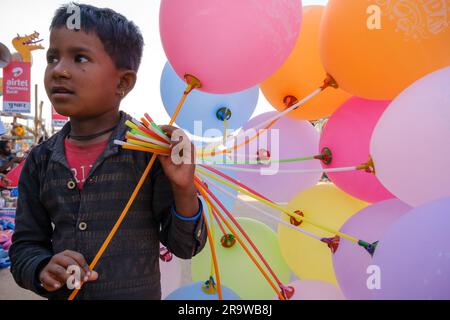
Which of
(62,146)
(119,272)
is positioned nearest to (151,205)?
(119,272)

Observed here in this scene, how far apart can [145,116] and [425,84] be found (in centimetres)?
74

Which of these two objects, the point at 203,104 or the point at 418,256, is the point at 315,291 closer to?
the point at 418,256

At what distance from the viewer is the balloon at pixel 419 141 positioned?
90 centimetres

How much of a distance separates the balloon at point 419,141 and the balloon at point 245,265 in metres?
0.79

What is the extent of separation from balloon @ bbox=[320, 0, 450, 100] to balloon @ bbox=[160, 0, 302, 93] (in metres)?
0.17

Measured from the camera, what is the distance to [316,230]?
1.58 metres

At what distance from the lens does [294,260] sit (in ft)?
5.32

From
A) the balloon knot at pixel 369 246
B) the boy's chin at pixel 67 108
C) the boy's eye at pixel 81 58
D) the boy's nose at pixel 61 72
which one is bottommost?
the balloon knot at pixel 369 246

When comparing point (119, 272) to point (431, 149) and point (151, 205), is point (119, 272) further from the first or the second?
point (431, 149)

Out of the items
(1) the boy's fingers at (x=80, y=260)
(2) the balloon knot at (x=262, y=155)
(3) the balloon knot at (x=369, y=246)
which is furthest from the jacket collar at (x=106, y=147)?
(3) the balloon knot at (x=369, y=246)

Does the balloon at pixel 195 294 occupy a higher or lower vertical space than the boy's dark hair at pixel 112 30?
lower

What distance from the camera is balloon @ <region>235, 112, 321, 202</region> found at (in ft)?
5.38

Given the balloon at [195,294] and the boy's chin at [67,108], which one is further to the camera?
the balloon at [195,294]

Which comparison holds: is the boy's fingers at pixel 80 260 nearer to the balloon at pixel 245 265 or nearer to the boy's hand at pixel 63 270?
the boy's hand at pixel 63 270
